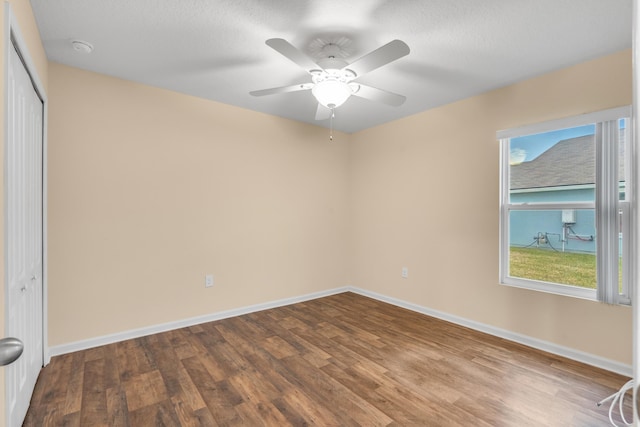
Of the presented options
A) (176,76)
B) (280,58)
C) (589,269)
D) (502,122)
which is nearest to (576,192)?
(589,269)

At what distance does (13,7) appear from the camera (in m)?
1.40

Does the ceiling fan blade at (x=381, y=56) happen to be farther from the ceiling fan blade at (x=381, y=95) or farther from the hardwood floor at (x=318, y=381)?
the hardwood floor at (x=318, y=381)

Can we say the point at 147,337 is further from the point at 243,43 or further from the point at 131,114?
the point at 243,43

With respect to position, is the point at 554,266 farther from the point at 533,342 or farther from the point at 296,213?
the point at 296,213

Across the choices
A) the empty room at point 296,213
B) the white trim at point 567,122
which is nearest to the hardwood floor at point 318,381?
the empty room at point 296,213

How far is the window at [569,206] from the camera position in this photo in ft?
7.48

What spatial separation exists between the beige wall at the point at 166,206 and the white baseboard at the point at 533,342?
1489 mm

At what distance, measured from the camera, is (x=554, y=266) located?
2.72 m

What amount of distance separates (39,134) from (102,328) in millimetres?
1677

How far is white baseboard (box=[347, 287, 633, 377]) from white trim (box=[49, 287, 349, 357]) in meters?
1.41

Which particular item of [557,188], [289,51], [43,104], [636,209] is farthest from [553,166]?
[43,104]

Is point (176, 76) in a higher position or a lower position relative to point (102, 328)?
higher

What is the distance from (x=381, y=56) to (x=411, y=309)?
2935mm

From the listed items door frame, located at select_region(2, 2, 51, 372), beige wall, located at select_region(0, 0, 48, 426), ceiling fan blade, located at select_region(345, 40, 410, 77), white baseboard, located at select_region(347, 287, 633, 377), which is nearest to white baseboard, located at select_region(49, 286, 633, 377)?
white baseboard, located at select_region(347, 287, 633, 377)
